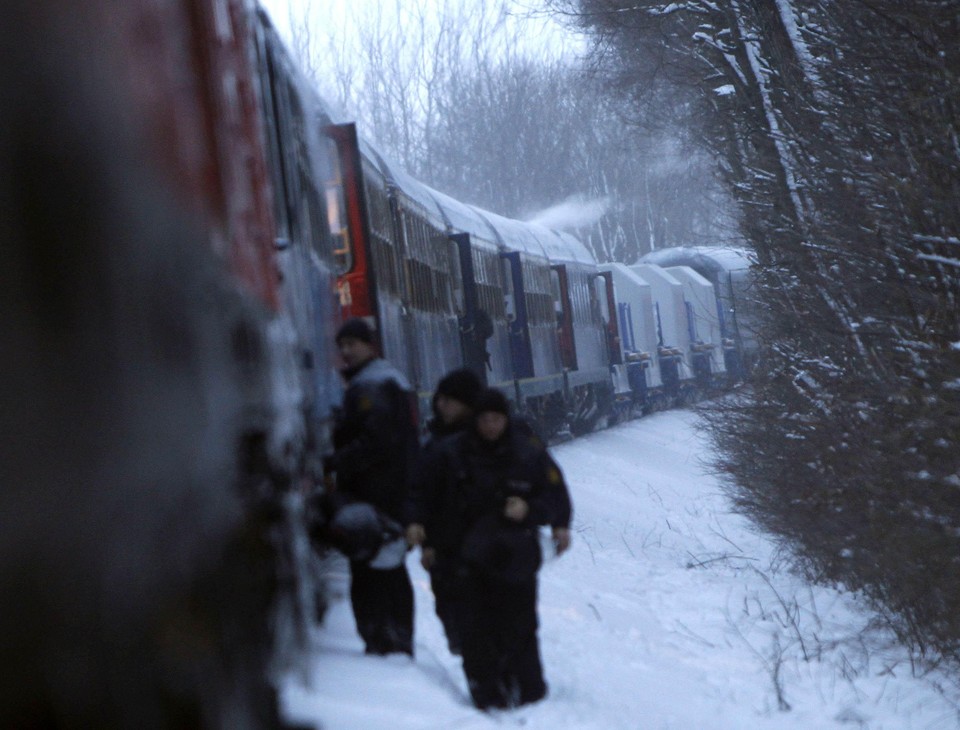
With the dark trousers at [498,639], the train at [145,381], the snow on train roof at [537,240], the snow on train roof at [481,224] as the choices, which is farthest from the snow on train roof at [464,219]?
the train at [145,381]

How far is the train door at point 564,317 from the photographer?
23.2m

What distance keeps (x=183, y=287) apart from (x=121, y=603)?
0.69 metres

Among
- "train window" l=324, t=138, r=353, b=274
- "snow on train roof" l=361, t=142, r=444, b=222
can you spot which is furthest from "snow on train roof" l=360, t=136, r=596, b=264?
"train window" l=324, t=138, r=353, b=274

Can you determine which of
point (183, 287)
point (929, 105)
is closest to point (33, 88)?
point (183, 287)

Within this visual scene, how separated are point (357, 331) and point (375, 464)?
0.54 metres

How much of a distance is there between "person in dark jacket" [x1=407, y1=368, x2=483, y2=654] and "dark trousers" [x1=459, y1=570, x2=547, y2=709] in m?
0.10

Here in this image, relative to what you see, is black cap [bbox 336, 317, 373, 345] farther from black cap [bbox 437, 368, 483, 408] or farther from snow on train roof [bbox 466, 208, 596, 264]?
snow on train roof [bbox 466, 208, 596, 264]

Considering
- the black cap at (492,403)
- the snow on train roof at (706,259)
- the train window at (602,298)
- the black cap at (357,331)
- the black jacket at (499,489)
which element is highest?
the snow on train roof at (706,259)

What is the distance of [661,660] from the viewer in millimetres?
8266

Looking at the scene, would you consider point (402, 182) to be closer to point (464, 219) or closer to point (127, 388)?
point (464, 219)

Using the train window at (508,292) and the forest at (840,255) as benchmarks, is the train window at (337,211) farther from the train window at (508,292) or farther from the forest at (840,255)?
the train window at (508,292)

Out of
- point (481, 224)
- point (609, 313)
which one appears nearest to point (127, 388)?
point (481, 224)

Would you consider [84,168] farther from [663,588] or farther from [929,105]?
[663,588]

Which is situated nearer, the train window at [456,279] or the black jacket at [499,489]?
the black jacket at [499,489]
